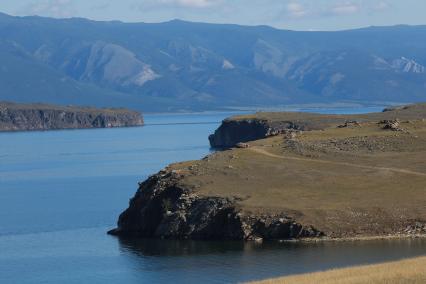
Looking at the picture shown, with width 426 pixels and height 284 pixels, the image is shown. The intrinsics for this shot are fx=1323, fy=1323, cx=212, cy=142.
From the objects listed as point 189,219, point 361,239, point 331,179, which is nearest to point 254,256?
point 361,239

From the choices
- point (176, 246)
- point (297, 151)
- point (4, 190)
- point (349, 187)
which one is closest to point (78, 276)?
point (176, 246)

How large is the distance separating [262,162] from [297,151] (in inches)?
244

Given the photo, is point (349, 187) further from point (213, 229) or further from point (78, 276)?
point (78, 276)

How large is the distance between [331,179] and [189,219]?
399 inches

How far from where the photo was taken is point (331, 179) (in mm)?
76062

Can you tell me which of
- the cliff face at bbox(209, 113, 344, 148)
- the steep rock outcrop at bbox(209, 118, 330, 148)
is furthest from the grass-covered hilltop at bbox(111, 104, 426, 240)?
the steep rock outcrop at bbox(209, 118, 330, 148)

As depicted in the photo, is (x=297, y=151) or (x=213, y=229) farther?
(x=297, y=151)

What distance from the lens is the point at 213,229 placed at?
6900 cm

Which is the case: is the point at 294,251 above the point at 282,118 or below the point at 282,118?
below

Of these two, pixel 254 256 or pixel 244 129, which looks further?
pixel 244 129

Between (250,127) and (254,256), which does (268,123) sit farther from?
(254,256)

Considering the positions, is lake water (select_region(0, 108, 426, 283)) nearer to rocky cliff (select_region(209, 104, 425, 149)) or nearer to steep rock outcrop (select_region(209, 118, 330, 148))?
rocky cliff (select_region(209, 104, 425, 149))

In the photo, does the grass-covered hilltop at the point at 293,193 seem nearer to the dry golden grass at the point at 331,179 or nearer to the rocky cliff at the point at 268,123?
the dry golden grass at the point at 331,179

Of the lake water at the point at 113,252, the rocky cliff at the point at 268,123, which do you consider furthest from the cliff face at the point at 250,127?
the lake water at the point at 113,252
